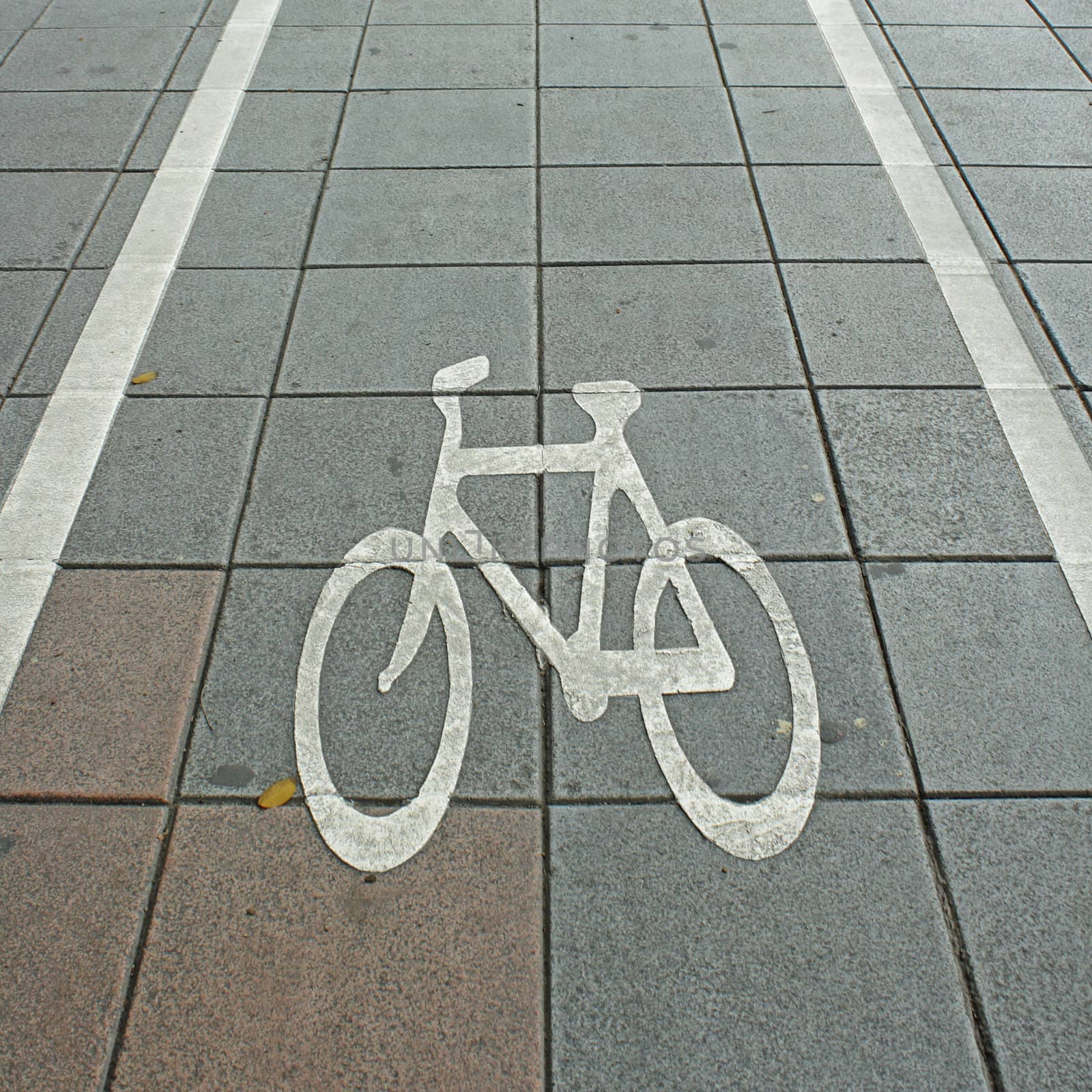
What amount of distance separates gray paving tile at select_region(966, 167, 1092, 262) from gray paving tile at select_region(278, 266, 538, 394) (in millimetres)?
2339

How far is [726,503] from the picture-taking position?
336cm

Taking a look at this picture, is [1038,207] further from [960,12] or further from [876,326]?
[960,12]

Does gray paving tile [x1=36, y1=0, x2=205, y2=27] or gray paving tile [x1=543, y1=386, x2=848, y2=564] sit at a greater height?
gray paving tile [x1=36, y1=0, x2=205, y2=27]

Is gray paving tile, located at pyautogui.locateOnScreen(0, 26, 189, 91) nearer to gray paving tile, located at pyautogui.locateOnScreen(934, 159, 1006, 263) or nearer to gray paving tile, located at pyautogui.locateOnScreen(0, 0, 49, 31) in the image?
gray paving tile, located at pyautogui.locateOnScreen(0, 0, 49, 31)

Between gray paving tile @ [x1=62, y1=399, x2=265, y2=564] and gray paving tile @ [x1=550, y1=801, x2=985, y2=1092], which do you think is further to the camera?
gray paving tile @ [x1=62, y1=399, x2=265, y2=564]

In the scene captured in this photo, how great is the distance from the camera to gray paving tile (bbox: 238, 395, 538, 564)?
3273 mm

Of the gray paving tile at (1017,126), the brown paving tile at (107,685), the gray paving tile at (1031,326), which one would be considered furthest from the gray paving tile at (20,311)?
the gray paving tile at (1017,126)

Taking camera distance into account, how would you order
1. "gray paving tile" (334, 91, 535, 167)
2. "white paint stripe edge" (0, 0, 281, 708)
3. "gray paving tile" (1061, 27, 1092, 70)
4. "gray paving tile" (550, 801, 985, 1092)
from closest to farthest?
"gray paving tile" (550, 801, 985, 1092) < "white paint stripe edge" (0, 0, 281, 708) < "gray paving tile" (334, 91, 535, 167) < "gray paving tile" (1061, 27, 1092, 70)

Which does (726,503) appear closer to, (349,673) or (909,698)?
(909,698)

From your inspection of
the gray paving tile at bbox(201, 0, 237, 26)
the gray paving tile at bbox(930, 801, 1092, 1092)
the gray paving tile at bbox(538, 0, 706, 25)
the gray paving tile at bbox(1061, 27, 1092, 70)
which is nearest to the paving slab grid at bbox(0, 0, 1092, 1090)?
the gray paving tile at bbox(930, 801, 1092, 1092)

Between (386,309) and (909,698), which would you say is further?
(386,309)

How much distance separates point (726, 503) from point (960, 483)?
0.87 meters

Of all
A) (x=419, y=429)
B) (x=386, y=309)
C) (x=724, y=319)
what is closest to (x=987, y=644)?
(x=724, y=319)

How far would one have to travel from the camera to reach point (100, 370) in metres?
3.95
